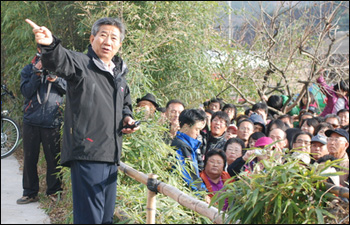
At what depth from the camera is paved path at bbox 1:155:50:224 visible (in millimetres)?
4645

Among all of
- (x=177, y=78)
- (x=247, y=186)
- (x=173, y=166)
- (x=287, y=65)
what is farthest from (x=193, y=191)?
(x=287, y=65)

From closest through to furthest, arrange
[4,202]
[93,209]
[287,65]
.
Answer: [93,209], [4,202], [287,65]

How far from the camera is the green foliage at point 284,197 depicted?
2172mm

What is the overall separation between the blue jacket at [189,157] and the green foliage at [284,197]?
1899 mm

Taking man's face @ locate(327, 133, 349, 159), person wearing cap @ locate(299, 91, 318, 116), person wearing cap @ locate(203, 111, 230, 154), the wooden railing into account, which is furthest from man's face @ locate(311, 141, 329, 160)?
person wearing cap @ locate(299, 91, 318, 116)

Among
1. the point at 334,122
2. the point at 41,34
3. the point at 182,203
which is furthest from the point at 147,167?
the point at 334,122

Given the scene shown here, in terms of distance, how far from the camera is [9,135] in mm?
7555

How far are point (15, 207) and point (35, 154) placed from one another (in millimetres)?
632

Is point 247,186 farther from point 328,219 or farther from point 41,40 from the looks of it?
point 41,40

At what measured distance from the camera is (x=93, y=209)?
288cm

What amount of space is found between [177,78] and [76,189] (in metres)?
5.16

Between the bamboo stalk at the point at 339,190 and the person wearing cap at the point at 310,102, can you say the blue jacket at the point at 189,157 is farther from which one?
the person wearing cap at the point at 310,102

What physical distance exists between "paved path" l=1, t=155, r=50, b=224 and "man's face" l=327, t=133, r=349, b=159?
324cm

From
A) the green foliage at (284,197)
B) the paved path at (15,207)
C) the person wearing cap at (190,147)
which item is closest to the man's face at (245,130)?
the person wearing cap at (190,147)
